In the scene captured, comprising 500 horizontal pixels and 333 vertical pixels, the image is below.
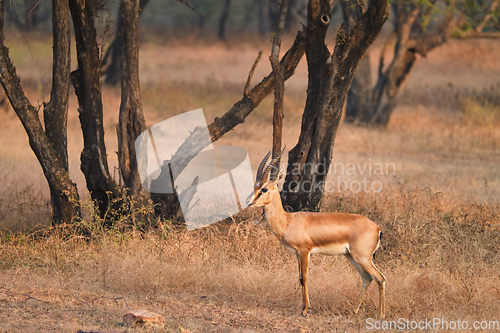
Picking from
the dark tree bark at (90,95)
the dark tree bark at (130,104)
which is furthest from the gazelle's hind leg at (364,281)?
the dark tree bark at (90,95)

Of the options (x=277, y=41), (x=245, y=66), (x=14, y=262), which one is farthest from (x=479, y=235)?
(x=245, y=66)

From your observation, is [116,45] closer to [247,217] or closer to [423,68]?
[247,217]

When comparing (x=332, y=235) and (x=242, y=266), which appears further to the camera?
(x=242, y=266)

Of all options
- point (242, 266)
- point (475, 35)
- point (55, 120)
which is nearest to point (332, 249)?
point (242, 266)

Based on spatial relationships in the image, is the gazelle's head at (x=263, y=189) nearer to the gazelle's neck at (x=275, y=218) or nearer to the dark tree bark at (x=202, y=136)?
the gazelle's neck at (x=275, y=218)

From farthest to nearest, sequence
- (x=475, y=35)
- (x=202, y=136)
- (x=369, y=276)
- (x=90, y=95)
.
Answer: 1. (x=475, y=35)
2. (x=202, y=136)
3. (x=90, y=95)
4. (x=369, y=276)

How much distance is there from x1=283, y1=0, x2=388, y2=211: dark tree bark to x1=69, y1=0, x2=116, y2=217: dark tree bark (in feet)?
8.96

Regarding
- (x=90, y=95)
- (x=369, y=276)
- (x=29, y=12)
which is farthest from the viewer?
(x=29, y=12)

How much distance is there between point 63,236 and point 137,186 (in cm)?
119

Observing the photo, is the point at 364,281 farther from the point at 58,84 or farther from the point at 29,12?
the point at 29,12

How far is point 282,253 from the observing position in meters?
6.73

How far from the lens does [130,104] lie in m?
7.39

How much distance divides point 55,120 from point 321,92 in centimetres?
383

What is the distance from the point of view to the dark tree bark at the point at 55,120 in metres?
6.72
